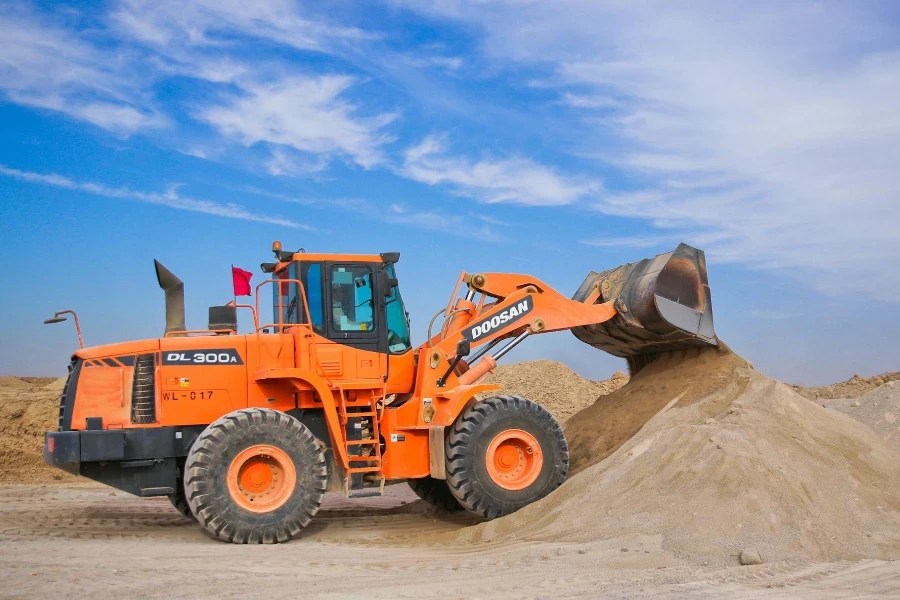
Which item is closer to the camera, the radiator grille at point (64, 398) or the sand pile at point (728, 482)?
the sand pile at point (728, 482)

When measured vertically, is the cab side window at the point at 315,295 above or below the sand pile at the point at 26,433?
above

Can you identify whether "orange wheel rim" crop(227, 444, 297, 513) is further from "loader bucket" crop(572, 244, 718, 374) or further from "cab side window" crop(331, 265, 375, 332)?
"loader bucket" crop(572, 244, 718, 374)

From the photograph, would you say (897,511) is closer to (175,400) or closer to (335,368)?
(335,368)

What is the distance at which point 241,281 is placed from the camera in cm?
1014

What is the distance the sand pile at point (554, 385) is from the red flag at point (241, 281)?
12.0 metres

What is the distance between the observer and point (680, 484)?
29.5 feet

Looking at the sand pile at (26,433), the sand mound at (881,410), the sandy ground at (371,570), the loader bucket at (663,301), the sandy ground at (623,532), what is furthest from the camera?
the sand pile at (26,433)

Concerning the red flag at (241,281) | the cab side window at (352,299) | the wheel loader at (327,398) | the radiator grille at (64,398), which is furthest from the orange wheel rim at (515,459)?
the radiator grille at (64,398)

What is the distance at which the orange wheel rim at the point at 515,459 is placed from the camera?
413 inches

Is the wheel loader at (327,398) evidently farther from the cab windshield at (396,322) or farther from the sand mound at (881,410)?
the sand mound at (881,410)

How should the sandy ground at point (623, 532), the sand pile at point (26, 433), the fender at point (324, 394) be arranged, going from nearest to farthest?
the sandy ground at point (623, 532), the fender at point (324, 394), the sand pile at point (26, 433)

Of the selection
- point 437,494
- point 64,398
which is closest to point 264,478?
point 64,398

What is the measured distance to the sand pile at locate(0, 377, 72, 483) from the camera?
1767 centimetres

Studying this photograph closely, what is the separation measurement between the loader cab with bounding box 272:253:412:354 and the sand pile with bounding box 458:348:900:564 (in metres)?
2.55
